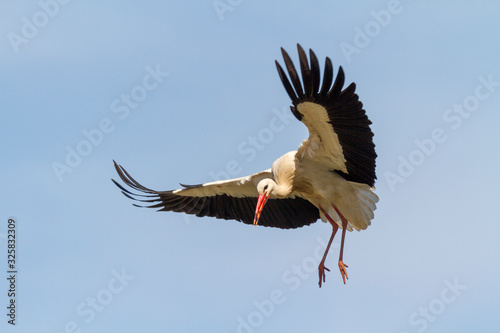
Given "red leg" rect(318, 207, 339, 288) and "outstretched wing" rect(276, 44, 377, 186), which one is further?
"red leg" rect(318, 207, 339, 288)

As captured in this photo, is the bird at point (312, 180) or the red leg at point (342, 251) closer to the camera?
the bird at point (312, 180)

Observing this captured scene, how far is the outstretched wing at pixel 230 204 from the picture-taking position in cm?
1622

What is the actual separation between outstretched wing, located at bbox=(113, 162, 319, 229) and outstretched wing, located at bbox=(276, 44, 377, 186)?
5.27 feet

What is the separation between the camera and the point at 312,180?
14.9 metres

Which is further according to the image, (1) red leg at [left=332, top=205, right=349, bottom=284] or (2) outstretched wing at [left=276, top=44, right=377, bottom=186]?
(1) red leg at [left=332, top=205, right=349, bottom=284]

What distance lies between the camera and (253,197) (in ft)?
53.5

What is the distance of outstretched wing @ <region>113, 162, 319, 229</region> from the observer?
53.2 feet

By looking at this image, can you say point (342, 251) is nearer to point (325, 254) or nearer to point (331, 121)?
point (325, 254)

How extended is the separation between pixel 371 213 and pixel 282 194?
141 cm

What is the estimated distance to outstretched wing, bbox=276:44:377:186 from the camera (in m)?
13.0

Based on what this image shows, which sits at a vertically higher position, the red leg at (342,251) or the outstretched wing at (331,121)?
the outstretched wing at (331,121)

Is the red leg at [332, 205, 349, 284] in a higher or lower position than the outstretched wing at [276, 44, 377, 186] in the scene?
lower

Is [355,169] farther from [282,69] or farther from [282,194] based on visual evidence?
[282,69]

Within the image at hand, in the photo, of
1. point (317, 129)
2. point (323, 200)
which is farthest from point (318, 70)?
point (323, 200)
